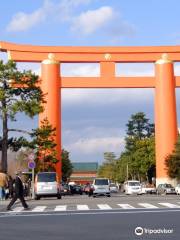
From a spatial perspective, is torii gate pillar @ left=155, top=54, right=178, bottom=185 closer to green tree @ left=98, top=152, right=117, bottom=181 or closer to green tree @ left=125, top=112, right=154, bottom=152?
green tree @ left=125, top=112, right=154, bottom=152

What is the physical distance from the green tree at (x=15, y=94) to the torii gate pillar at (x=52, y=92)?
14849 millimetres

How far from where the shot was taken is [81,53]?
2218 inches

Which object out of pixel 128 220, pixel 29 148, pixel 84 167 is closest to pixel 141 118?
Result: pixel 84 167

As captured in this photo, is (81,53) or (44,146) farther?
(81,53)

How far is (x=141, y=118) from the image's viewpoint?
387 feet

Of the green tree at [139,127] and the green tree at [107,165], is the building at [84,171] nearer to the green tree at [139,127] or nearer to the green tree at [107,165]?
the green tree at [107,165]

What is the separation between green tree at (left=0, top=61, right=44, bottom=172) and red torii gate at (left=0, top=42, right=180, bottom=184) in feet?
45.3

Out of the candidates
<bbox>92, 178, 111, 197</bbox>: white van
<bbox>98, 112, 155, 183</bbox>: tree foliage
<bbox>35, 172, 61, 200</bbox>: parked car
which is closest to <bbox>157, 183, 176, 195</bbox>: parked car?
<bbox>92, 178, 111, 197</bbox>: white van

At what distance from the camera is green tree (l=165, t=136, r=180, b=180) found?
2336 inches

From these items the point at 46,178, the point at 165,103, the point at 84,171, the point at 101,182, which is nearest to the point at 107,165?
the point at 84,171

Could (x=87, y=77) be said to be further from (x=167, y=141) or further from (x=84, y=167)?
(x=84, y=167)

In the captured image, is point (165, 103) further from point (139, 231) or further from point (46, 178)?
point (139, 231)

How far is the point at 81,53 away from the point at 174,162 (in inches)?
608

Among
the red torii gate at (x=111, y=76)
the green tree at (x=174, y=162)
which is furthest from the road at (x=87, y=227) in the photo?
the green tree at (x=174, y=162)
